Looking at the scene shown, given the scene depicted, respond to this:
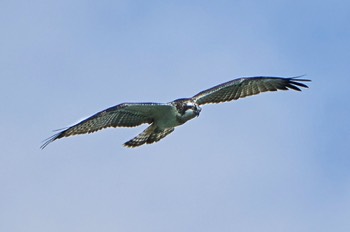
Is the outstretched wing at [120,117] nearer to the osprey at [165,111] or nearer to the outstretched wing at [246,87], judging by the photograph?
the osprey at [165,111]

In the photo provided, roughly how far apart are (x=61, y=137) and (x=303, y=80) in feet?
19.2

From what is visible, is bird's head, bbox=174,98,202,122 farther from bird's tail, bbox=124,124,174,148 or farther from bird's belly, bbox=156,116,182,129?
bird's tail, bbox=124,124,174,148

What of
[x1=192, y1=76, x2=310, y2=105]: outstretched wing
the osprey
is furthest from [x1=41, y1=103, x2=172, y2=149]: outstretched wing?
[x1=192, y1=76, x2=310, y2=105]: outstretched wing

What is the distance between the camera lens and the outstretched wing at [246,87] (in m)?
23.9

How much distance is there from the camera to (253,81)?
2420cm

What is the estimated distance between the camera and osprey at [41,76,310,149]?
71.8 ft

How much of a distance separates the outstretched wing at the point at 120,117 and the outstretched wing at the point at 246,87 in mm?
1442

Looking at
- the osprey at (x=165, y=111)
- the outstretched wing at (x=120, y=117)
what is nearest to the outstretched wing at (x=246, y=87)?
the osprey at (x=165, y=111)

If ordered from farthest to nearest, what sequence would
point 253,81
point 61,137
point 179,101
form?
point 253,81
point 179,101
point 61,137

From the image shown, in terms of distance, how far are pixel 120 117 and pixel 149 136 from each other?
3.69 ft

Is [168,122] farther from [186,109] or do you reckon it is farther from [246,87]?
[246,87]

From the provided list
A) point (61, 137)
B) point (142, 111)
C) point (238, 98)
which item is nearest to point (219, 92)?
point (238, 98)

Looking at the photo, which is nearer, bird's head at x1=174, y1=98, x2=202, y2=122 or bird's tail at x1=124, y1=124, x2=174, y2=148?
bird's head at x1=174, y1=98, x2=202, y2=122

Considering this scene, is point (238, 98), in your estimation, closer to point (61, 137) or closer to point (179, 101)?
point (179, 101)
